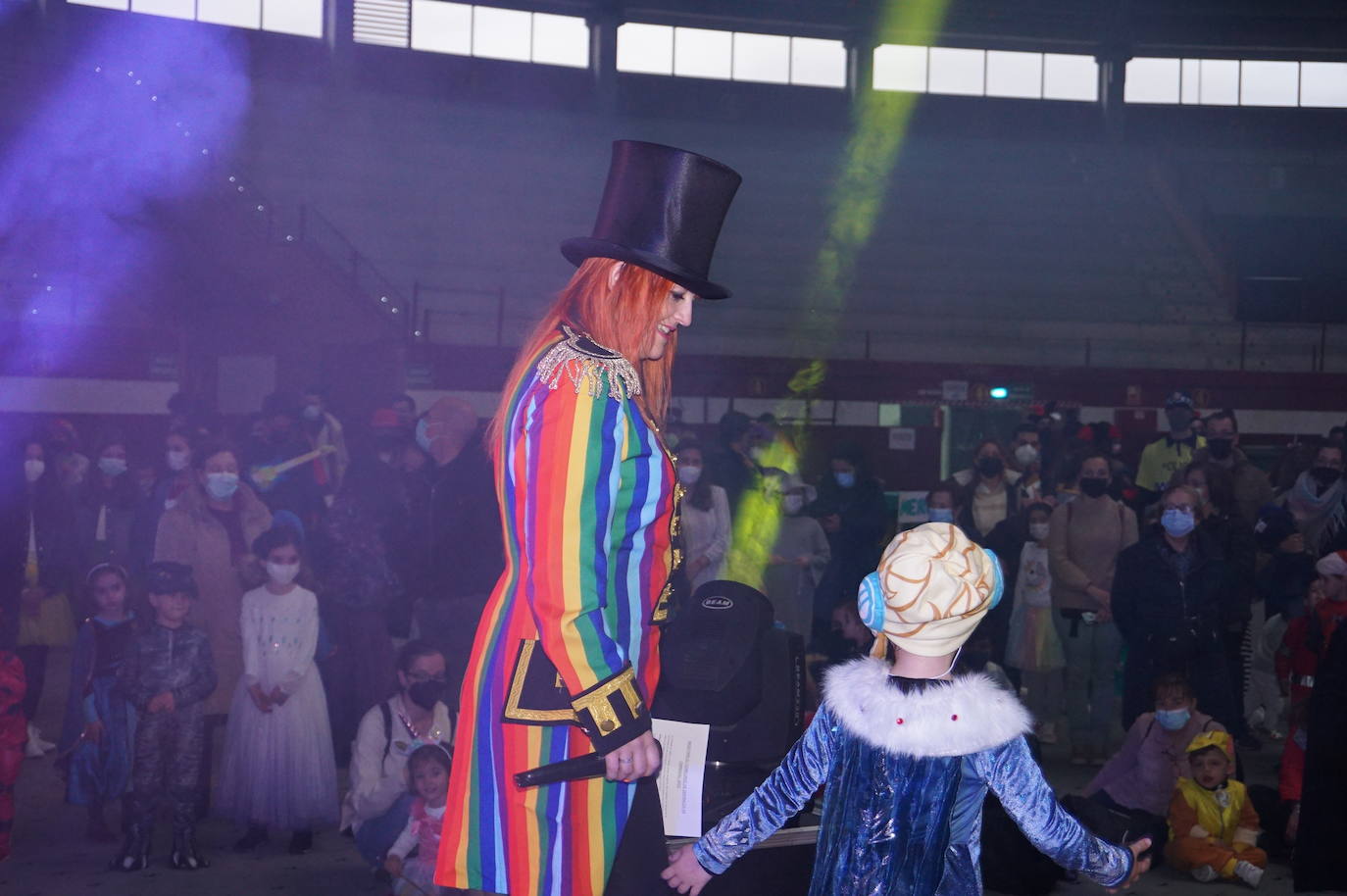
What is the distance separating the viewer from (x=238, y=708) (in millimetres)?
5480

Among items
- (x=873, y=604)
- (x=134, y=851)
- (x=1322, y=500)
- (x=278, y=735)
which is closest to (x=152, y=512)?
(x=278, y=735)

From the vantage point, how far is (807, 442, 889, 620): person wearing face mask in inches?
315

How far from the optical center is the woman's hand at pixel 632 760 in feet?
7.25

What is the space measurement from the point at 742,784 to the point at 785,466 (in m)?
6.50

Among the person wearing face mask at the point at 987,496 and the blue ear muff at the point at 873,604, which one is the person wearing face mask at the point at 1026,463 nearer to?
the person wearing face mask at the point at 987,496

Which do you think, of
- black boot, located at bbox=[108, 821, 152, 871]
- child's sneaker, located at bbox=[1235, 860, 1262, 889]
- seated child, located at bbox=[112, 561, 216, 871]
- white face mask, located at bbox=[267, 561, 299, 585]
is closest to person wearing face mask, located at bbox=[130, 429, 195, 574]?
white face mask, located at bbox=[267, 561, 299, 585]

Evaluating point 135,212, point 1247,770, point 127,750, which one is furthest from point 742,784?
point 135,212

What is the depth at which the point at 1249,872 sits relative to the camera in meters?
5.27

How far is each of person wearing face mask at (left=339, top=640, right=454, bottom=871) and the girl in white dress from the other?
1.02 feet

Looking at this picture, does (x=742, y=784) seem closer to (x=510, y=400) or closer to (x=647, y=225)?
(x=510, y=400)

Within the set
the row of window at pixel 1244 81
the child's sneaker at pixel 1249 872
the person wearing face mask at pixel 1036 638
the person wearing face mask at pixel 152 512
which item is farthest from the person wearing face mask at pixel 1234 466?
the row of window at pixel 1244 81

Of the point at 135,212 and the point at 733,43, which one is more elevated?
the point at 733,43

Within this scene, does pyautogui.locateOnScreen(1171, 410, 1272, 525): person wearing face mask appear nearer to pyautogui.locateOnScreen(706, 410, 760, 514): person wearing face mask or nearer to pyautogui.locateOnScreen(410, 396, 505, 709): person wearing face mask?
pyautogui.locateOnScreen(706, 410, 760, 514): person wearing face mask

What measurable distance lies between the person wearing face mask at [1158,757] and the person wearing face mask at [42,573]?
4.95 m
